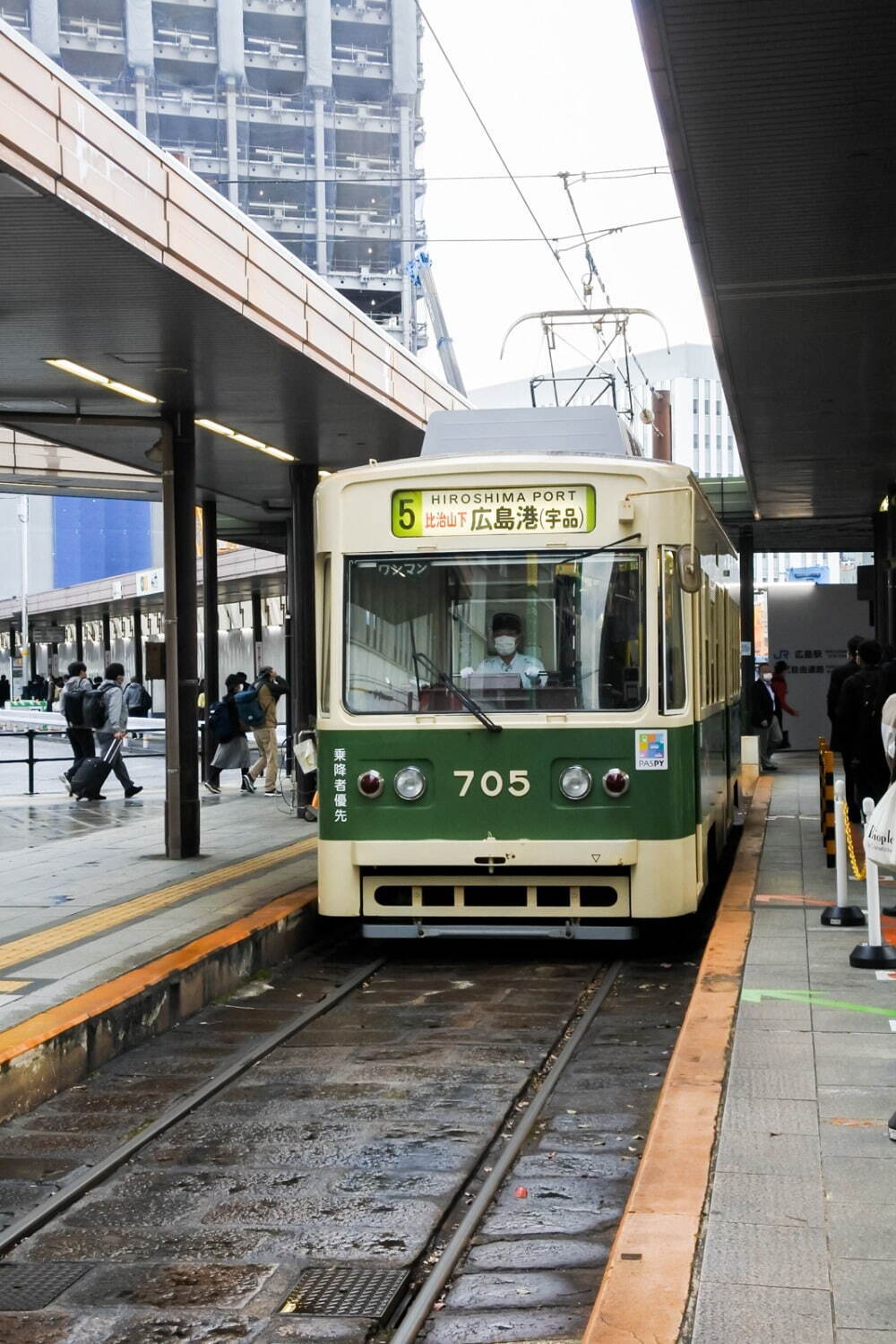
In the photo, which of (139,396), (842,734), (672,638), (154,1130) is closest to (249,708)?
(139,396)

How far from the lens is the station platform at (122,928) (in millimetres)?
7574

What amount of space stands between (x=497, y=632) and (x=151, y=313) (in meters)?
3.51

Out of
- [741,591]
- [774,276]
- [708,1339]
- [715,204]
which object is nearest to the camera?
[708,1339]

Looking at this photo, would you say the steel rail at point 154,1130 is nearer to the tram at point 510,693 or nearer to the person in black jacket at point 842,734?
the tram at point 510,693

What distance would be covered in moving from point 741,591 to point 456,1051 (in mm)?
22739

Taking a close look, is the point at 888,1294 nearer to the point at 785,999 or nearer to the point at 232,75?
the point at 785,999

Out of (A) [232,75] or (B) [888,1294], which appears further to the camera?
(A) [232,75]

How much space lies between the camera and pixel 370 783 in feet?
33.3

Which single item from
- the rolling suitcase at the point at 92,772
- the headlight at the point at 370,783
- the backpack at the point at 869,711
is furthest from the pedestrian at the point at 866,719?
the rolling suitcase at the point at 92,772

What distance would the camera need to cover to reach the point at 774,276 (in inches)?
451

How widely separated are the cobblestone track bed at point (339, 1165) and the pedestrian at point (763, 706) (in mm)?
16905

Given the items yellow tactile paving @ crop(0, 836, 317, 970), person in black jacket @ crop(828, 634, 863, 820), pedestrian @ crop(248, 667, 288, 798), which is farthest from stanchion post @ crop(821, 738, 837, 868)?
pedestrian @ crop(248, 667, 288, 798)

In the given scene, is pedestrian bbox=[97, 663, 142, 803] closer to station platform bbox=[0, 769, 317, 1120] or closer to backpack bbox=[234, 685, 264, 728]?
backpack bbox=[234, 685, 264, 728]

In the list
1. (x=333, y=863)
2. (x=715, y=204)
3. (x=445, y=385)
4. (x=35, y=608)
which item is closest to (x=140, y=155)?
(x=715, y=204)
